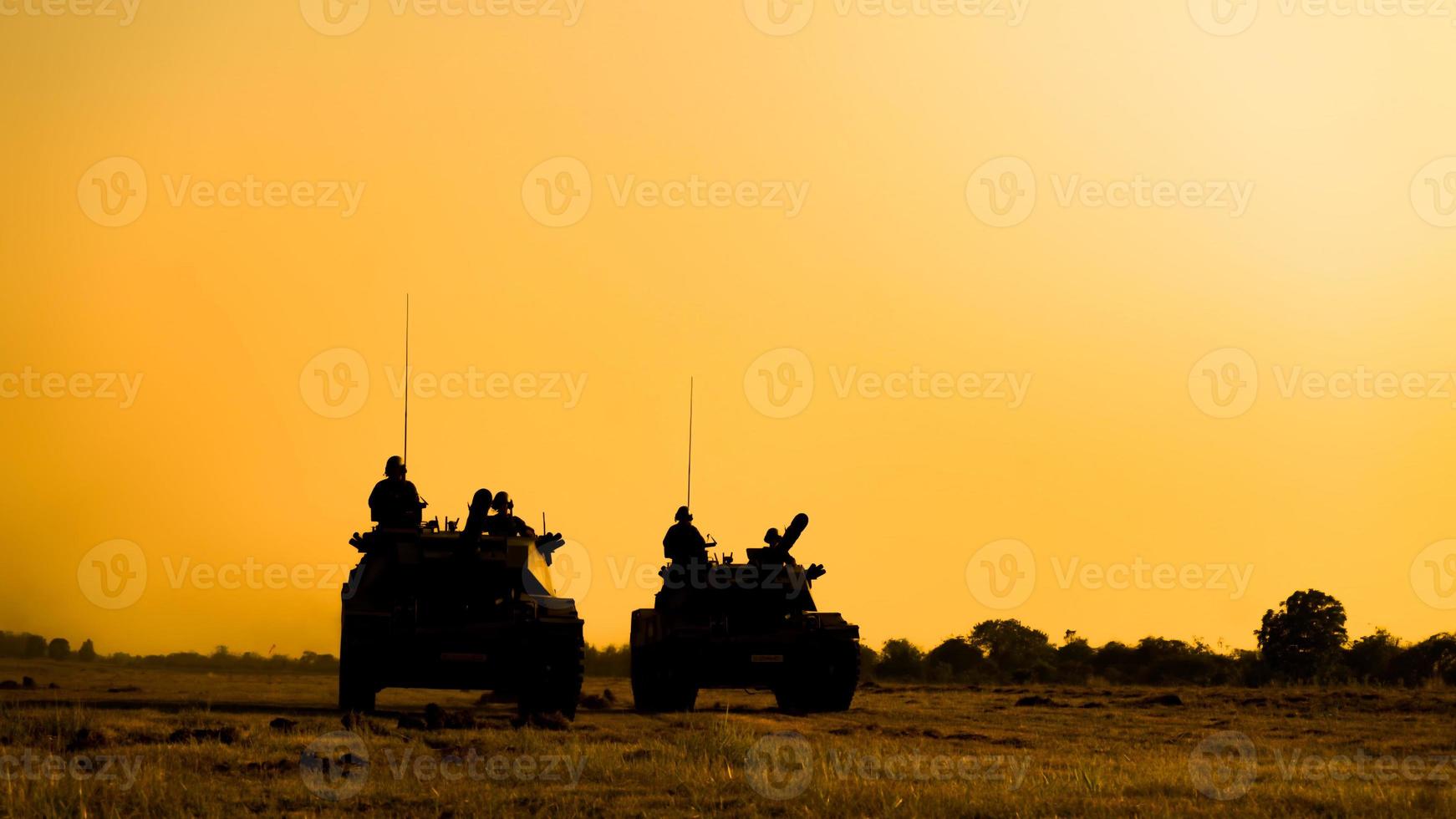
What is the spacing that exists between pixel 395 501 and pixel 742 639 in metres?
5.67

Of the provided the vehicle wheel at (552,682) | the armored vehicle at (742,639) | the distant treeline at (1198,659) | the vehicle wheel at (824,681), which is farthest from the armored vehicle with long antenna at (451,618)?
the distant treeline at (1198,659)

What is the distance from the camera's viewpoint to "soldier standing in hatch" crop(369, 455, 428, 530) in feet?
81.7

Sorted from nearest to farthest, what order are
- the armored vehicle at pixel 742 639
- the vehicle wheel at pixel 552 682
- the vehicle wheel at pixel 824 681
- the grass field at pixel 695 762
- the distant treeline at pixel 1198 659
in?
the grass field at pixel 695 762, the vehicle wheel at pixel 552 682, the armored vehicle at pixel 742 639, the vehicle wheel at pixel 824 681, the distant treeline at pixel 1198 659

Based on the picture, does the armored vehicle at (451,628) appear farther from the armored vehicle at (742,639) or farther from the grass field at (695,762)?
the armored vehicle at (742,639)

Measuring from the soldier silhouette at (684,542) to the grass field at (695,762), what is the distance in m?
2.48

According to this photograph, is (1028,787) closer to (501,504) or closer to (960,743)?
(960,743)

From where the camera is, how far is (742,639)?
27.6m

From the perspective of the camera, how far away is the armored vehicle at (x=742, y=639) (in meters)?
27.4

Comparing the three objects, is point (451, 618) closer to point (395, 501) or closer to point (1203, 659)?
point (395, 501)

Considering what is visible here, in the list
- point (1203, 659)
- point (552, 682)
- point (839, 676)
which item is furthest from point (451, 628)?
point (1203, 659)

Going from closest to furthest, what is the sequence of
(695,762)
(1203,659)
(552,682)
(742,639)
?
(695,762)
(552,682)
(742,639)
(1203,659)

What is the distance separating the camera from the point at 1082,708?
1209 inches

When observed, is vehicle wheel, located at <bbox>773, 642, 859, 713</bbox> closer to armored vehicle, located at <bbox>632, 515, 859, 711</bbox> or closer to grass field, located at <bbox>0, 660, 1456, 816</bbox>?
armored vehicle, located at <bbox>632, 515, 859, 711</bbox>

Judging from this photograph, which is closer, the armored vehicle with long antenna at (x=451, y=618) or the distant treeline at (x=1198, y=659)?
the armored vehicle with long antenna at (x=451, y=618)
